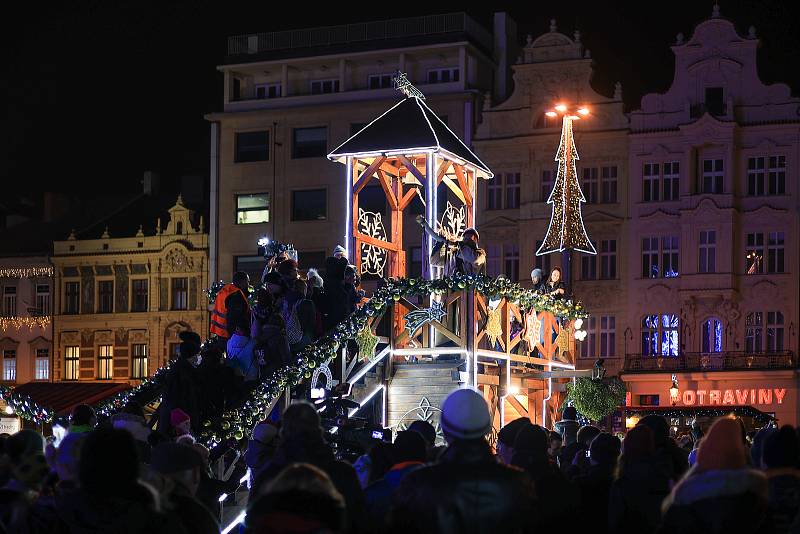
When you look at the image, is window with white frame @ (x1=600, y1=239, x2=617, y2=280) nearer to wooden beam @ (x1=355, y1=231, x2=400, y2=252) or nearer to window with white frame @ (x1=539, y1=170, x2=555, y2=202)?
window with white frame @ (x1=539, y1=170, x2=555, y2=202)

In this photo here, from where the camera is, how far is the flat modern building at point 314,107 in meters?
48.1

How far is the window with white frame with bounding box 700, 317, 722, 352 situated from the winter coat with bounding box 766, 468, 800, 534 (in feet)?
122

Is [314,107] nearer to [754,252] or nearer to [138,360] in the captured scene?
[138,360]

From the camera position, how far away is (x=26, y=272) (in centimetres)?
5491

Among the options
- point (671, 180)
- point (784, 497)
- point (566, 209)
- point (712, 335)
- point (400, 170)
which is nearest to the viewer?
point (784, 497)

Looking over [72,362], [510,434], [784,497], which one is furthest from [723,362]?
[784,497]

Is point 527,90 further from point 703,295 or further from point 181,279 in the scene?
point 181,279

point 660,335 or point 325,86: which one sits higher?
point 325,86

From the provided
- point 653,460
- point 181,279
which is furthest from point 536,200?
point 653,460

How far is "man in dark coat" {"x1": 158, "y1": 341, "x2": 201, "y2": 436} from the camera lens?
13.4 m

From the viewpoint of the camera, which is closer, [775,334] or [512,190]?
[775,334]

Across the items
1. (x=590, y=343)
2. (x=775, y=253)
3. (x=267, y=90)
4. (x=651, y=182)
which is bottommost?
(x=590, y=343)

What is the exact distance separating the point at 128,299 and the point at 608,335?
18.0 metres

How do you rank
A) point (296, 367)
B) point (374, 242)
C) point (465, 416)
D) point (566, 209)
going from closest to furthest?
point (465, 416)
point (296, 367)
point (374, 242)
point (566, 209)
